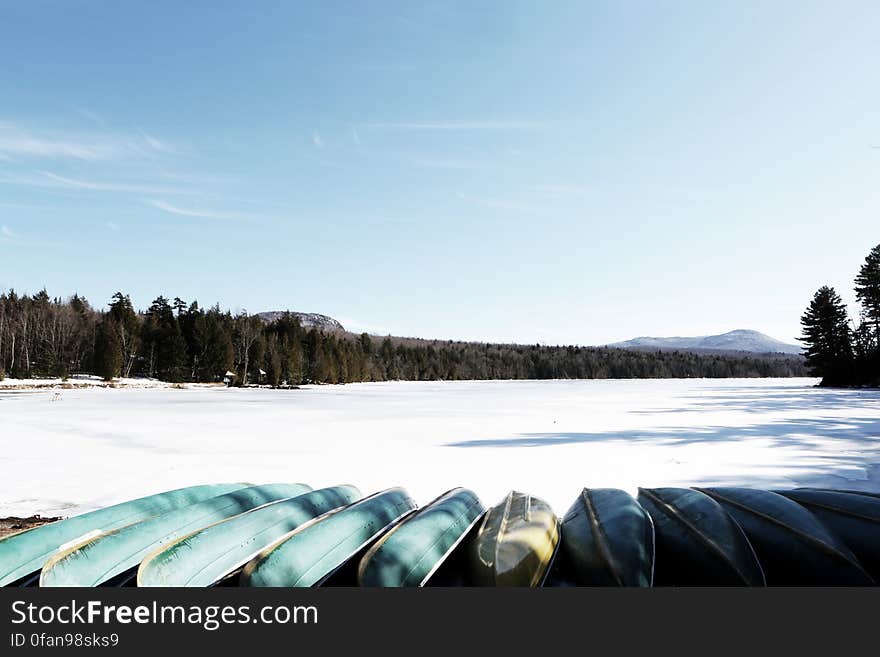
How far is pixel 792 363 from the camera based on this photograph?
11000cm

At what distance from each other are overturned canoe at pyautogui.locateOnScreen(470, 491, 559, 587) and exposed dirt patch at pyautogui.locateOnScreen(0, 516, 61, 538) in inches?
150

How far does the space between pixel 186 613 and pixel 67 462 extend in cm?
726

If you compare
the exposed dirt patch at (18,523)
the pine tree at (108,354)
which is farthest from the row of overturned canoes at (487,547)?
the pine tree at (108,354)

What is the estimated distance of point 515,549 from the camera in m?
2.76

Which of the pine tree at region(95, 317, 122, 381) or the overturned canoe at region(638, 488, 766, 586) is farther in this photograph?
the pine tree at region(95, 317, 122, 381)

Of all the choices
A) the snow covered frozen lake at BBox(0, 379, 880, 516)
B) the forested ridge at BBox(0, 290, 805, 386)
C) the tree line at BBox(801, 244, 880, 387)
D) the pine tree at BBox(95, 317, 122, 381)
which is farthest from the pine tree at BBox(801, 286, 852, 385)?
the pine tree at BBox(95, 317, 122, 381)

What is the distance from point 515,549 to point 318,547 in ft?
3.57

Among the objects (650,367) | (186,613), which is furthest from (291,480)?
(650,367)

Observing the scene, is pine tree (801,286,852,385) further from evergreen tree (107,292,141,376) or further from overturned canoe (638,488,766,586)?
evergreen tree (107,292,141,376)

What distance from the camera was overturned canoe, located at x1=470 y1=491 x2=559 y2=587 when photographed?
2.61 m

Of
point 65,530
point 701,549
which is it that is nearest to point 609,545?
point 701,549

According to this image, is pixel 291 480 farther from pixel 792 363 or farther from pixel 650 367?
pixel 792 363

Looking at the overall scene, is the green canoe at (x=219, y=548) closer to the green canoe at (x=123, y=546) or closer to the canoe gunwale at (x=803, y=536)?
the green canoe at (x=123, y=546)

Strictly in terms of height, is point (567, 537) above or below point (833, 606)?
Answer: below
